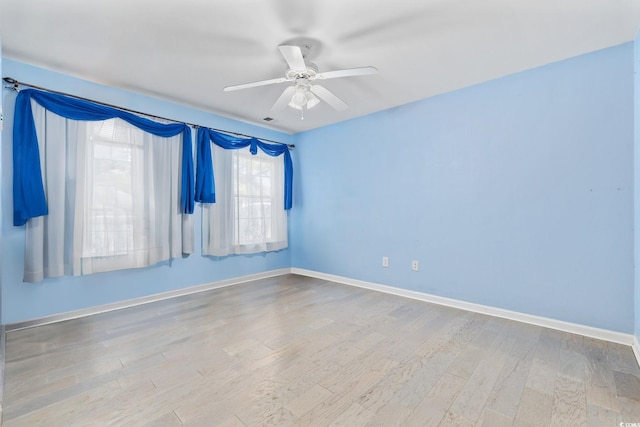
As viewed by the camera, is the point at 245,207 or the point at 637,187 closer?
the point at 637,187

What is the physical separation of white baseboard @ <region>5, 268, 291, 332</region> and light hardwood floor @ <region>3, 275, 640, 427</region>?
0.09 metres

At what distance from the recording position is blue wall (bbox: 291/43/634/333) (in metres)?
2.31

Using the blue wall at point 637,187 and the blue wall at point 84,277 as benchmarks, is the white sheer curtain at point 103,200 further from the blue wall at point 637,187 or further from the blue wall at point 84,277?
the blue wall at point 637,187

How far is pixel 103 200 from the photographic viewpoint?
2898 millimetres

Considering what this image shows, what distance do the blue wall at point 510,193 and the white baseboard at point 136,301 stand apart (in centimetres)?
142

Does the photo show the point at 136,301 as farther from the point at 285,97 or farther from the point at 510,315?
the point at 510,315

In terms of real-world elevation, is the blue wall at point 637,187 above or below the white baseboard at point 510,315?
above

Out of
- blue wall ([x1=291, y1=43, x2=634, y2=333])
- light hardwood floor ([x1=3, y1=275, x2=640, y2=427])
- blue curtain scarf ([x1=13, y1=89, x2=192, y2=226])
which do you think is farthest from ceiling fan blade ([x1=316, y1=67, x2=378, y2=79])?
blue curtain scarf ([x1=13, y1=89, x2=192, y2=226])

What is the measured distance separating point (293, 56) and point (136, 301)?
300cm

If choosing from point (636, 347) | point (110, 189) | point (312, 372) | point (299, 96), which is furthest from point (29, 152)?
point (636, 347)

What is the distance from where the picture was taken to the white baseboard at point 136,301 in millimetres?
2574

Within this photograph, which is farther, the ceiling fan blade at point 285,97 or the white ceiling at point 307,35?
the ceiling fan blade at point 285,97

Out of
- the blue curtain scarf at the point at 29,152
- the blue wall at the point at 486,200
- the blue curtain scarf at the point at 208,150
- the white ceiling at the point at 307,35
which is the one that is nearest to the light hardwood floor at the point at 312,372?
Result: the blue wall at the point at 486,200

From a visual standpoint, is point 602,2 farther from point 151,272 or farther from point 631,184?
point 151,272
